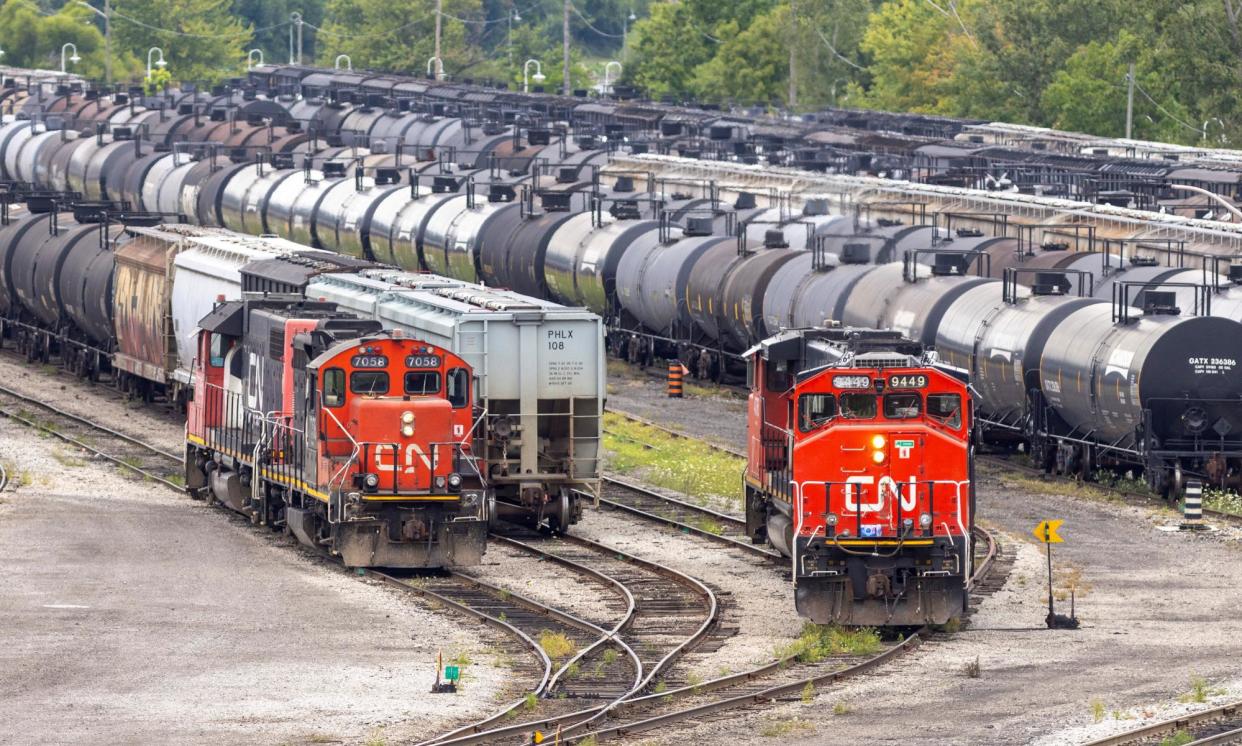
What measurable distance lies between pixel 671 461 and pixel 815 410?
51.9ft

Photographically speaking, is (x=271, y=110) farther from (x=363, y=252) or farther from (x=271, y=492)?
(x=271, y=492)

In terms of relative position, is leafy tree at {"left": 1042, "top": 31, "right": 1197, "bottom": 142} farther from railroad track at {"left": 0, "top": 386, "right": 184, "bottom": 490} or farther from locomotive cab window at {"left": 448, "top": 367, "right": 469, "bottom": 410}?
locomotive cab window at {"left": 448, "top": 367, "right": 469, "bottom": 410}

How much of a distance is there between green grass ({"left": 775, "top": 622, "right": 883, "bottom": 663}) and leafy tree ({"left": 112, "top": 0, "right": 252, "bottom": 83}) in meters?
147

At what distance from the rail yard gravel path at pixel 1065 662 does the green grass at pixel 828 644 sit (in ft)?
1.69

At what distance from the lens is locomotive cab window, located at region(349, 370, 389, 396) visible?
27.4m

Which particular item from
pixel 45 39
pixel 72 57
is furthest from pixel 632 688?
pixel 45 39

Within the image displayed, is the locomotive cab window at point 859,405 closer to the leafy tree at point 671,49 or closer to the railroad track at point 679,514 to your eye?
the railroad track at point 679,514

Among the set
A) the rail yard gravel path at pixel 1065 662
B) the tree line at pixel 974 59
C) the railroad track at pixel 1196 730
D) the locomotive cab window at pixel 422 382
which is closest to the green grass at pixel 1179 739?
the railroad track at pixel 1196 730

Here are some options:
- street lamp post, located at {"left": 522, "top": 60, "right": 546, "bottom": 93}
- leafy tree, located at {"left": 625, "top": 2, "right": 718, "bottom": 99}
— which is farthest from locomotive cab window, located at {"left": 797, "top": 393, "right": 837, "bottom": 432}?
leafy tree, located at {"left": 625, "top": 2, "right": 718, "bottom": 99}

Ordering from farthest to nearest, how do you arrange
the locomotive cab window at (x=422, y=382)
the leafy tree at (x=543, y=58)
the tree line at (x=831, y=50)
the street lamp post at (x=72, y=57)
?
1. the leafy tree at (x=543, y=58)
2. the street lamp post at (x=72, y=57)
3. the tree line at (x=831, y=50)
4. the locomotive cab window at (x=422, y=382)

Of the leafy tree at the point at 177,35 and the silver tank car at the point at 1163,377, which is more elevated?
the leafy tree at the point at 177,35

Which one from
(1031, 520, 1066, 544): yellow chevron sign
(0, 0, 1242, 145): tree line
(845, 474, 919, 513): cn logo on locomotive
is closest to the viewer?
(845, 474, 919, 513): cn logo on locomotive

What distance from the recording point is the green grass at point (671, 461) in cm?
3684

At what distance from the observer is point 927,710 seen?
2077cm
